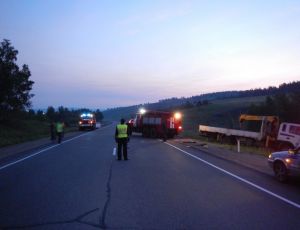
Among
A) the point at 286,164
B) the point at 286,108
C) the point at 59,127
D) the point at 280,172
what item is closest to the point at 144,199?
the point at 286,164

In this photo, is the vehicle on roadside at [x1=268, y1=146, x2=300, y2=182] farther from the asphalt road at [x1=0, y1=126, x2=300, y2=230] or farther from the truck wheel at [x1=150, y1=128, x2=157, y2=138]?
the truck wheel at [x1=150, y1=128, x2=157, y2=138]

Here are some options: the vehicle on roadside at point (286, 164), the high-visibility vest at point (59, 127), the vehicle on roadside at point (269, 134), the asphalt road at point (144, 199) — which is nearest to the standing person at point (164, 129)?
the vehicle on roadside at point (269, 134)

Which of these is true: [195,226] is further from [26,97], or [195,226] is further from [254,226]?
[26,97]

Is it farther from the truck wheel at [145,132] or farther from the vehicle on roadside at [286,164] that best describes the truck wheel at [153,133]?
the vehicle on roadside at [286,164]

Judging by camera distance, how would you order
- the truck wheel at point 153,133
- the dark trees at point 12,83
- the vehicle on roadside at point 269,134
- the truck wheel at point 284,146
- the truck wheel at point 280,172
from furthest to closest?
1. the dark trees at point 12,83
2. the truck wheel at point 153,133
3. the truck wheel at point 284,146
4. the vehicle on roadside at point 269,134
5. the truck wheel at point 280,172

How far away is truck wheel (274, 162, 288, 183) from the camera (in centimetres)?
1316

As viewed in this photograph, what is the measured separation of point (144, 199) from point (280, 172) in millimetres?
5416

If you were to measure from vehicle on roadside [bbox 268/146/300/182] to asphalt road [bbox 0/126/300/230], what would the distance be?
31 cm

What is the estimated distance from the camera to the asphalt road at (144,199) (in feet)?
25.2

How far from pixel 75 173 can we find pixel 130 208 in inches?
235

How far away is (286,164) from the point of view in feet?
43.1

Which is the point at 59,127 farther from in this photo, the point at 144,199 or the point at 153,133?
the point at 144,199

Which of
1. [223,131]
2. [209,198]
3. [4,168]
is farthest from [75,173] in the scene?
[223,131]

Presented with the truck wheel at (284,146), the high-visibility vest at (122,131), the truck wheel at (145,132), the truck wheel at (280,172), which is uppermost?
the high-visibility vest at (122,131)
